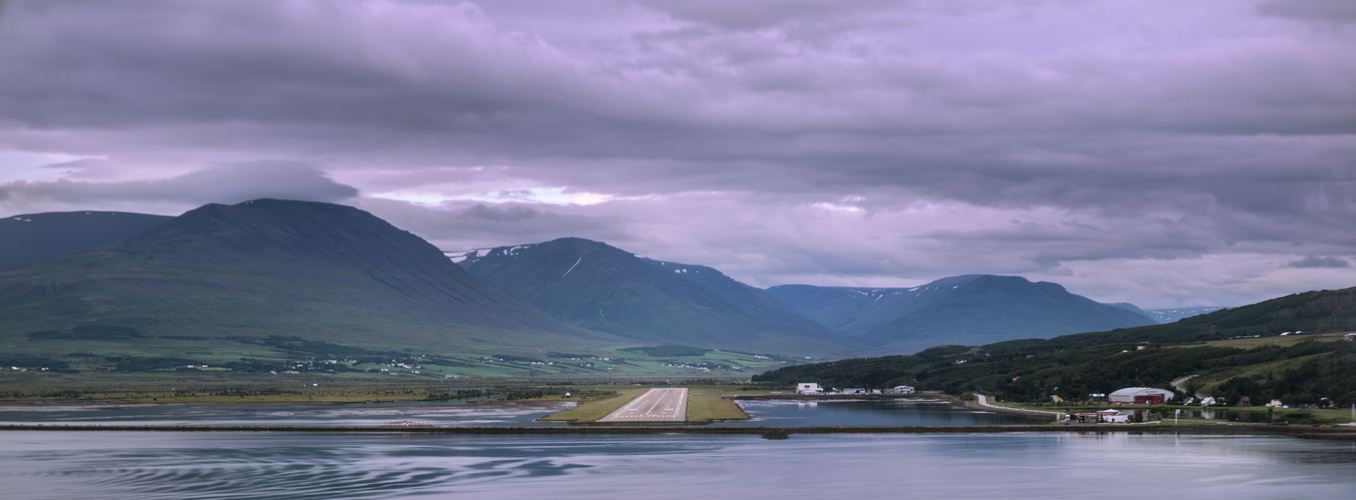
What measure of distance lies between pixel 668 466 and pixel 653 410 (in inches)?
2141

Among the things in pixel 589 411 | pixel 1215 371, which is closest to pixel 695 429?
pixel 589 411

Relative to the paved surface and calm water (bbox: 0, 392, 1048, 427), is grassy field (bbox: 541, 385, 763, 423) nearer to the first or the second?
the paved surface

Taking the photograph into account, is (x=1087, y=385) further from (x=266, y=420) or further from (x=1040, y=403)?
(x=266, y=420)

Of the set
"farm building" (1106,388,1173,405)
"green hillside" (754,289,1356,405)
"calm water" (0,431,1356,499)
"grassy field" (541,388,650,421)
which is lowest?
"calm water" (0,431,1356,499)

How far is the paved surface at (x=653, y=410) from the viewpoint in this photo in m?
115

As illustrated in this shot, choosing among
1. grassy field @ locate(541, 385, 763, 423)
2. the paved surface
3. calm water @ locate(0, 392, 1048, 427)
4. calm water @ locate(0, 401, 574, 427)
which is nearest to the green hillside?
calm water @ locate(0, 392, 1048, 427)

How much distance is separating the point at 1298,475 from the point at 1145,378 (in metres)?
88.2

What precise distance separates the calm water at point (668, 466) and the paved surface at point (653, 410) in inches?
699

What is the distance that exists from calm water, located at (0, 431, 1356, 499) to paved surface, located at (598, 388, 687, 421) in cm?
1775

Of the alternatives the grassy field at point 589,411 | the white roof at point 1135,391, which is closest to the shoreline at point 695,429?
the grassy field at point 589,411

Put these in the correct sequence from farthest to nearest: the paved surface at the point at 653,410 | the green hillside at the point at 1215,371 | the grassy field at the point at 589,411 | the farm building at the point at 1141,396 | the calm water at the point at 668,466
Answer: the farm building at the point at 1141,396 < the green hillside at the point at 1215,371 < the grassy field at the point at 589,411 < the paved surface at the point at 653,410 < the calm water at the point at 668,466

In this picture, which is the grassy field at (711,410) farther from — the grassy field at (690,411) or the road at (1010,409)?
the road at (1010,409)

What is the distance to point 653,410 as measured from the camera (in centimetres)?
12825

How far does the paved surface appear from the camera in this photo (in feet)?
376
